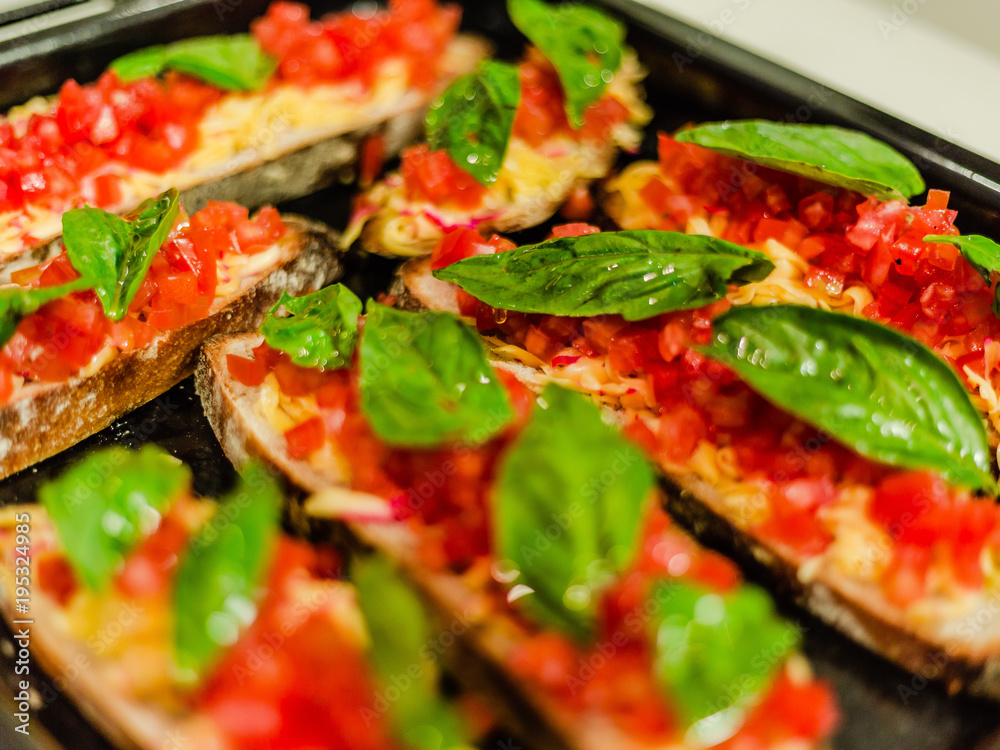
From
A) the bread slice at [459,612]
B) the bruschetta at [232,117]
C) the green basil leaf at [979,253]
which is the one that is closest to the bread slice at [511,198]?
the bruschetta at [232,117]

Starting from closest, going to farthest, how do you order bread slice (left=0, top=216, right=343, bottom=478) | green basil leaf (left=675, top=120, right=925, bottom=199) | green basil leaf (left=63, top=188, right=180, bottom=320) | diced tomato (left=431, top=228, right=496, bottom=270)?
green basil leaf (left=63, top=188, right=180, bottom=320) → bread slice (left=0, top=216, right=343, bottom=478) → green basil leaf (left=675, top=120, right=925, bottom=199) → diced tomato (left=431, top=228, right=496, bottom=270)

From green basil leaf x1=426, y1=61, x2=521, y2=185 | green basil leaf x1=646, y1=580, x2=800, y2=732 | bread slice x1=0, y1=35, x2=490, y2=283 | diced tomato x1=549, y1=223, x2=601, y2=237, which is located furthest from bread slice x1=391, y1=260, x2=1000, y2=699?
bread slice x1=0, y1=35, x2=490, y2=283

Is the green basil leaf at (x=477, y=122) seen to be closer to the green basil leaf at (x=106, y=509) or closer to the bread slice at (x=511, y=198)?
the bread slice at (x=511, y=198)

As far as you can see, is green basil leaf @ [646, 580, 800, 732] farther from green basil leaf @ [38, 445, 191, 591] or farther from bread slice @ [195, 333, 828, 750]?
green basil leaf @ [38, 445, 191, 591]

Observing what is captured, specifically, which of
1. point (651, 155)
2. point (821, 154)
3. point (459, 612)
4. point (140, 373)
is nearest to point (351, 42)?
point (651, 155)

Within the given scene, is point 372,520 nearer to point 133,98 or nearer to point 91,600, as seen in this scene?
point 91,600

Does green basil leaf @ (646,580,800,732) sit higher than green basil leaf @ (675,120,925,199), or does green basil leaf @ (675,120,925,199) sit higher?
green basil leaf @ (675,120,925,199)

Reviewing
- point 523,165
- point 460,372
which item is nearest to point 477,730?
point 460,372

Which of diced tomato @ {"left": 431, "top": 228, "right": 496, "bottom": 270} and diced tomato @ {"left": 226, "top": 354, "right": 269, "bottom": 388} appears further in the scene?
diced tomato @ {"left": 431, "top": 228, "right": 496, "bottom": 270}

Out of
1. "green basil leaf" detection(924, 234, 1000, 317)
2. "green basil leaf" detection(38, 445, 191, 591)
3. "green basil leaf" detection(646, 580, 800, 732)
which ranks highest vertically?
"green basil leaf" detection(924, 234, 1000, 317)
